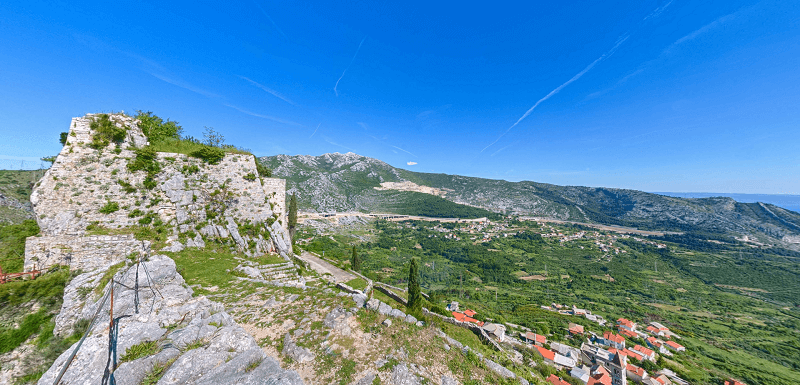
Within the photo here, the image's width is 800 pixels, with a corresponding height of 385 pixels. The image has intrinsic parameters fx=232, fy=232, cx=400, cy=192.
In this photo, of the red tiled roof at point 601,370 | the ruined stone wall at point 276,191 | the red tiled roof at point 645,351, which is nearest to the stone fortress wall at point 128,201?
the ruined stone wall at point 276,191

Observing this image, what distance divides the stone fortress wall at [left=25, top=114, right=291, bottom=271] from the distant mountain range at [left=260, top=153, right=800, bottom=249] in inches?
3526

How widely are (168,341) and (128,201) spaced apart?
11.4 metres

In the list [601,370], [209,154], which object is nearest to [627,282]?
[601,370]

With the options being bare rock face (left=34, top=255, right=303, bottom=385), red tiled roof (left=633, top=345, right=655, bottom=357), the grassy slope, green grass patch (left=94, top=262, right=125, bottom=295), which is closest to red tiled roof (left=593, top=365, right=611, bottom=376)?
red tiled roof (left=633, top=345, right=655, bottom=357)

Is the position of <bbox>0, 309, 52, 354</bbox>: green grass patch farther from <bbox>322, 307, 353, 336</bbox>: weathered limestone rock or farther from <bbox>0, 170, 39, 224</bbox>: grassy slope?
<bbox>0, 170, 39, 224</bbox>: grassy slope

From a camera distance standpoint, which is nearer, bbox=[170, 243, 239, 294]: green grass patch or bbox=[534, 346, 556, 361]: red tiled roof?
bbox=[170, 243, 239, 294]: green grass patch

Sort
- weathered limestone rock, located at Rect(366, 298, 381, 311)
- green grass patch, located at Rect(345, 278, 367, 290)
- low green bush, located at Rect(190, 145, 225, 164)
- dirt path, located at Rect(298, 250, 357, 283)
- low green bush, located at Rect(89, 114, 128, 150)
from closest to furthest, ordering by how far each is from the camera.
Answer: weathered limestone rock, located at Rect(366, 298, 381, 311), low green bush, located at Rect(89, 114, 128, 150), low green bush, located at Rect(190, 145, 225, 164), green grass patch, located at Rect(345, 278, 367, 290), dirt path, located at Rect(298, 250, 357, 283)

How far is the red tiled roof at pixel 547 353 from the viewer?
2585 cm

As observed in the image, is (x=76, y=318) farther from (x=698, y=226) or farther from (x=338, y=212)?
(x=698, y=226)

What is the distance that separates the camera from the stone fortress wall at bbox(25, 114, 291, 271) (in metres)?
10.5

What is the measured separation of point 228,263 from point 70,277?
201 inches

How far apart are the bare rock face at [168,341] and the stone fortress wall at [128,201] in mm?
3199

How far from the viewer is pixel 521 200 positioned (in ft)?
497

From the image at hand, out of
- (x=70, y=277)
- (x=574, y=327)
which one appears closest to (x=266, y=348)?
(x=70, y=277)
